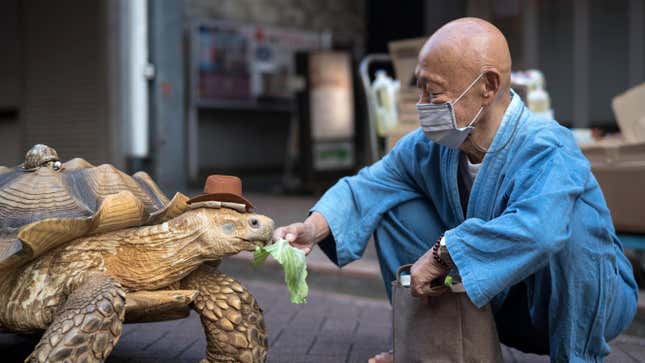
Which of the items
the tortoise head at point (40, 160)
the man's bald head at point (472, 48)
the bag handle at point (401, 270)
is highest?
the man's bald head at point (472, 48)

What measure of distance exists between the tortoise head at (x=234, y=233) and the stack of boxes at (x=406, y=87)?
208 cm

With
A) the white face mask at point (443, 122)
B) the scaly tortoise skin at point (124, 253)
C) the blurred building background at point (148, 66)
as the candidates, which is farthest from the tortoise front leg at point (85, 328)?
the blurred building background at point (148, 66)

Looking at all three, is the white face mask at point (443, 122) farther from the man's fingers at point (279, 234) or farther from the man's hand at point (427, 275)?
the man's fingers at point (279, 234)

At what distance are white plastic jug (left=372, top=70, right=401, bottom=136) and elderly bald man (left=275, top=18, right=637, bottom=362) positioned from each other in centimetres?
229

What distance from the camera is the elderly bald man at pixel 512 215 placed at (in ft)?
6.58

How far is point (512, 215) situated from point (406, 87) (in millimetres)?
2607

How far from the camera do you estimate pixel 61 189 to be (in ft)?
7.62

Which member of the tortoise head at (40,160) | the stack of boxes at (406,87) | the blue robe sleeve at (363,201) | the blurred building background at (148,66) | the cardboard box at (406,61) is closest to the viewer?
the tortoise head at (40,160)

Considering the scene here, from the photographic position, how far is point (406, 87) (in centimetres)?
453

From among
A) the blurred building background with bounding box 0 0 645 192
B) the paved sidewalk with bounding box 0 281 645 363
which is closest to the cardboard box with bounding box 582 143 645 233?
the paved sidewalk with bounding box 0 281 645 363

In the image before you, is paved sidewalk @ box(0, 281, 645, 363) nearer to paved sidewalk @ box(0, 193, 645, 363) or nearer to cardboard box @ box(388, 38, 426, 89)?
paved sidewalk @ box(0, 193, 645, 363)

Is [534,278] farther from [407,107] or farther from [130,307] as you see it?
[407,107]

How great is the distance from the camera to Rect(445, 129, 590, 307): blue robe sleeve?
1964 mm

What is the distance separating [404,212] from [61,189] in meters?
1.10
